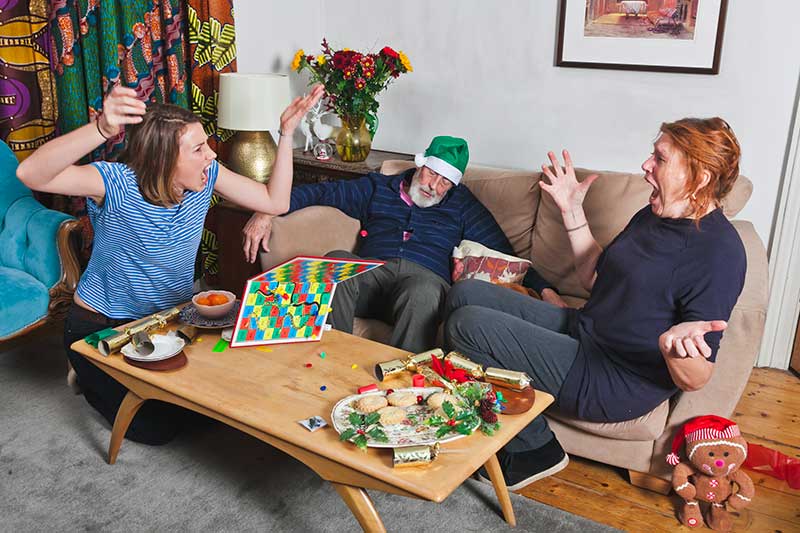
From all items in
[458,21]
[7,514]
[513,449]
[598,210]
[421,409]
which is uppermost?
[458,21]

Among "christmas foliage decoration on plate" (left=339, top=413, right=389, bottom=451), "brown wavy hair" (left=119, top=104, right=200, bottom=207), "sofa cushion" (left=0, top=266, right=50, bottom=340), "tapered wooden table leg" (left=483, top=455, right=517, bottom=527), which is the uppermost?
"brown wavy hair" (left=119, top=104, right=200, bottom=207)

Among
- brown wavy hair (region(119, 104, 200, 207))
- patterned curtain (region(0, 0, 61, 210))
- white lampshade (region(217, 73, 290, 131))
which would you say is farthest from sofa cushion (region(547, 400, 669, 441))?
patterned curtain (region(0, 0, 61, 210))

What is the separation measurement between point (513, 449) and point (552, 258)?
0.85m

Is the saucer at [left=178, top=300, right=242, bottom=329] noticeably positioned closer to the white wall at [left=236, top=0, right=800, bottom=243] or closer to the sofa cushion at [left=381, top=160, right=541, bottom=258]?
the sofa cushion at [left=381, top=160, right=541, bottom=258]

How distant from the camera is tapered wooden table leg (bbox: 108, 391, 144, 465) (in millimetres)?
2049

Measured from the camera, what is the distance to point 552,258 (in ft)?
8.91

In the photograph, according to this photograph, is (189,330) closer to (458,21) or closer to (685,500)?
(685,500)

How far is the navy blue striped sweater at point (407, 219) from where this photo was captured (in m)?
2.71

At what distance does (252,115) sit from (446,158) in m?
0.88

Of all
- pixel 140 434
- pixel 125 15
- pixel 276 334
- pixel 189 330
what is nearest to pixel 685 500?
pixel 276 334

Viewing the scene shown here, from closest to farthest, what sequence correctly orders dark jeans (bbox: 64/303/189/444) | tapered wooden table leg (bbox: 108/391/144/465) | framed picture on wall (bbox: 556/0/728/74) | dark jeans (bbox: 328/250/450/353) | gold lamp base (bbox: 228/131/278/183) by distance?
tapered wooden table leg (bbox: 108/391/144/465) → dark jeans (bbox: 64/303/189/444) → dark jeans (bbox: 328/250/450/353) → framed picture on wall (bbox: 556/0/728/74) → gold lamp base (bbox: 228/131/278/183)

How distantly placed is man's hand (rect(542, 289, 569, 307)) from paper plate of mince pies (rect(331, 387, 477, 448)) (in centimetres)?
86

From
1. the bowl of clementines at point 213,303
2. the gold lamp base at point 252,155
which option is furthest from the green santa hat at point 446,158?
the bowl of clementines at point 213,303

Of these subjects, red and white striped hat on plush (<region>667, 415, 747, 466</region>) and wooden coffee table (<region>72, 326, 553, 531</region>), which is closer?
wooden coffee table (<region>72, 326, 553, 531</region>)
